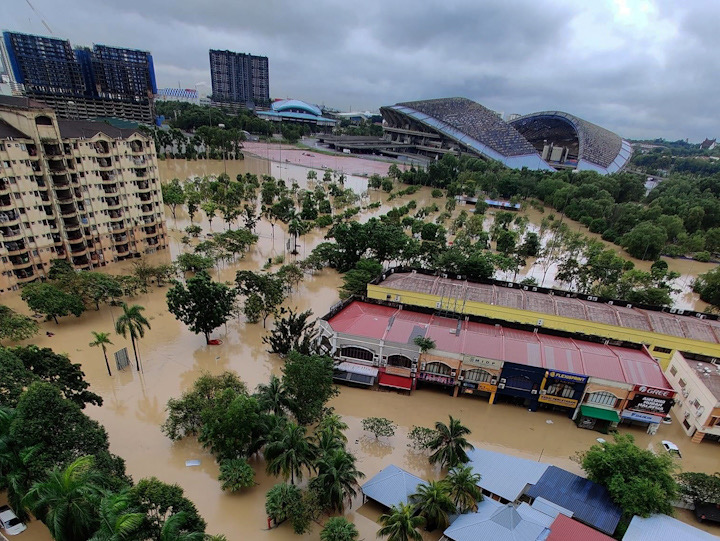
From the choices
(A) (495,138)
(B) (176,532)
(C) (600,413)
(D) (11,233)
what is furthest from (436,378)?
(A) (495,138)

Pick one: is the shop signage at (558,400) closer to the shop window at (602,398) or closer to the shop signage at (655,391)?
the shop window at (602,398)

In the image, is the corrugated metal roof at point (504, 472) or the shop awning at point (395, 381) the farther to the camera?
the shop awning at point (395, 381)

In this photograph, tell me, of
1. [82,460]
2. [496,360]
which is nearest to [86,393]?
[82,460]

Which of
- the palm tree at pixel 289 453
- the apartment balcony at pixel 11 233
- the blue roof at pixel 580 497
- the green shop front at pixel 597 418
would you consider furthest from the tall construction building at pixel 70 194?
the green shop front at pixel 597 418

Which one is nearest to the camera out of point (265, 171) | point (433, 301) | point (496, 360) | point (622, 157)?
point (496, 360)

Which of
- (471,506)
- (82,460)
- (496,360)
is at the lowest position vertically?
(471,506)

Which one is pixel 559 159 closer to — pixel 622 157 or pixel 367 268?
pixel 622 157
